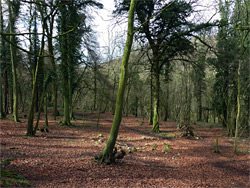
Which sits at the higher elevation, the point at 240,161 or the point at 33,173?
the point at 33,173

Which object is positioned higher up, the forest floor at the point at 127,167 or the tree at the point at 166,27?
the tree at the point at 166,27

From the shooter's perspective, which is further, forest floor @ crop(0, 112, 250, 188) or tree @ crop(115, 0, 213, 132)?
tree @ crop(115, 0, 213, 132)

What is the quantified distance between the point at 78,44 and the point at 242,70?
10646 millimetres

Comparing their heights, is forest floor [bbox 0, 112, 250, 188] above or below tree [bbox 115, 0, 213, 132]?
below

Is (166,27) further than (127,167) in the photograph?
Yes

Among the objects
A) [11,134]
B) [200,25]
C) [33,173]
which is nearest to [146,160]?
[33,173]

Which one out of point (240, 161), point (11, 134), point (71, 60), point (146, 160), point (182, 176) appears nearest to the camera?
point (182, 176)

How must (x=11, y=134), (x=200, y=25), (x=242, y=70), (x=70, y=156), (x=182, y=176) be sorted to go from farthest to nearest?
(x=200, y=25), (x=242, y=70), (x=11, y=134), (x=70, y=156), (x=182, y=176)

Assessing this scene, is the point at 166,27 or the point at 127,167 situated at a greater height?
the point at 166,27

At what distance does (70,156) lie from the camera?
565 centimetres

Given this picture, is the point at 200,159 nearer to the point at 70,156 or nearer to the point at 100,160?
the point at 100,160

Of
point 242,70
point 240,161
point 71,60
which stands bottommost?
point 240,161

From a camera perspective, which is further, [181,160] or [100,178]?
[181,160]

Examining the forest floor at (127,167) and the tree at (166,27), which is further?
the tree at (166,27)
